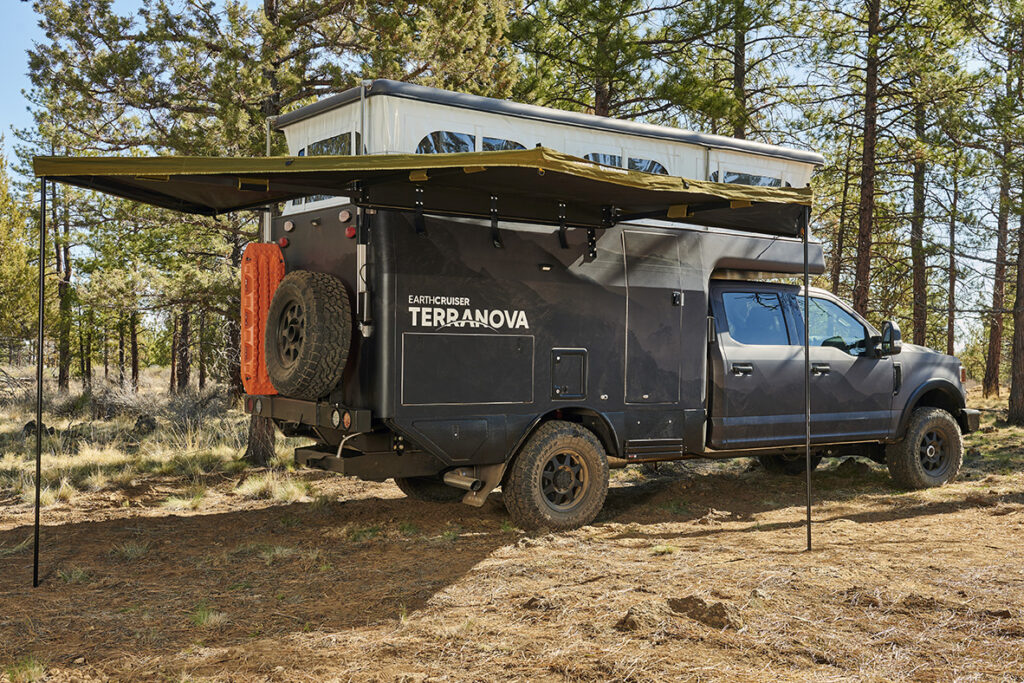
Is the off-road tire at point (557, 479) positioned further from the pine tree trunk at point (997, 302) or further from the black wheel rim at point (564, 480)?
the pine tree trunk at point (997, 302)

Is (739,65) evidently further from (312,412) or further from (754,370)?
(312,412)

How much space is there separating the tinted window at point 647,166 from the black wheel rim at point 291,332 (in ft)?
9.98

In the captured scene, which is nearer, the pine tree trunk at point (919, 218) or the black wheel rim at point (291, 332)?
the black wheel rim at point (291, 332)

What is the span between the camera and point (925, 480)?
29.2ft

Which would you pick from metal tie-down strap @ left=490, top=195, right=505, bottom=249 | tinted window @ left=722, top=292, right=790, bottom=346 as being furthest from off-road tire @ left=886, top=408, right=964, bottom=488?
metal tie-down strap @ left=490, top=195, right=505, bottom=249

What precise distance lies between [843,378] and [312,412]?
16.3 ft

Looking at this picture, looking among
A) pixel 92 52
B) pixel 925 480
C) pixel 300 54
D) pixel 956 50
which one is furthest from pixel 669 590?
pixel 956 50

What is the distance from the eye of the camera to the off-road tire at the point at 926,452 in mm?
8836

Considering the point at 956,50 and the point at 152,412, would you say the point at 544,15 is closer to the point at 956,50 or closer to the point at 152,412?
the point at 956,50

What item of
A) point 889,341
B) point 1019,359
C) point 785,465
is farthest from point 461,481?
point 1019,359

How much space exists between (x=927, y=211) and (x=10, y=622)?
672 inches

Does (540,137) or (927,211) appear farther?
(927,211)

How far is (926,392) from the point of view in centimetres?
914

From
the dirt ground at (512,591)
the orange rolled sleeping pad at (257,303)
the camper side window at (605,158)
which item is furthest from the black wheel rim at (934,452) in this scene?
the orange rolled sleeping pad at (257,303)
